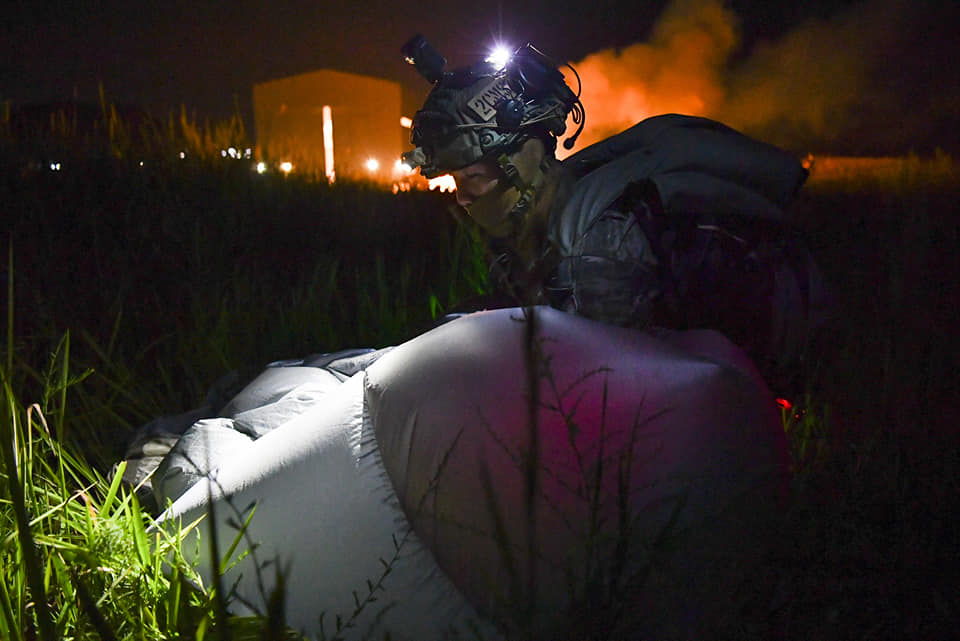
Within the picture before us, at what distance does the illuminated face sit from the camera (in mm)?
1978

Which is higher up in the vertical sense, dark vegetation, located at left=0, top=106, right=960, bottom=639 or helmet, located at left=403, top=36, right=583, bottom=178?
helmet, located at left=403, top=36, right=583, bottom=178

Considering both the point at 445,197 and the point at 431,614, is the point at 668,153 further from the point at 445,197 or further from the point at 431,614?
the point at 445,197

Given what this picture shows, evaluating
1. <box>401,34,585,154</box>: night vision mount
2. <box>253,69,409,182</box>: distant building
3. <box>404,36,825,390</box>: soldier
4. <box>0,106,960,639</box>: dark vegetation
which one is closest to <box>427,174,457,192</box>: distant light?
<box>0,106,960,639</box>: dark vegetation

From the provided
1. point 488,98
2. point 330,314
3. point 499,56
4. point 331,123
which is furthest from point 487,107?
point 331,123

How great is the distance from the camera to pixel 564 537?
3.41ft

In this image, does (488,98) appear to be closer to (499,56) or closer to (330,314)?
(499,56)

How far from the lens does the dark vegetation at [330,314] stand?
4.25 ft

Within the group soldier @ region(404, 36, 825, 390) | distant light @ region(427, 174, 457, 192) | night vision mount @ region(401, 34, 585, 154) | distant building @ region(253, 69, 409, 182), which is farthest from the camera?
distant light @ region(427, 174, 457, 192)

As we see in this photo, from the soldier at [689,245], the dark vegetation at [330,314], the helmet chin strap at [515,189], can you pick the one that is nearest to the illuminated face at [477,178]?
the helmet chin strap at [515,189]

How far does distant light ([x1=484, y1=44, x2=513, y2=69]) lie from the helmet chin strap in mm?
241

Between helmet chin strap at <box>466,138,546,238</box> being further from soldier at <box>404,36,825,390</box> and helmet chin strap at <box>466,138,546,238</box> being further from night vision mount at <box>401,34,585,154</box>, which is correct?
soldier at <box>404,36,825,390</box>

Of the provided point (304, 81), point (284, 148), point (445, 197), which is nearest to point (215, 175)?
point (284, 148)

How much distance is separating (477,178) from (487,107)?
8.2 inches

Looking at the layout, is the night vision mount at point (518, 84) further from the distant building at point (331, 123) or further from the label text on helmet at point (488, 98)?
the distant building at point (331, 123)
